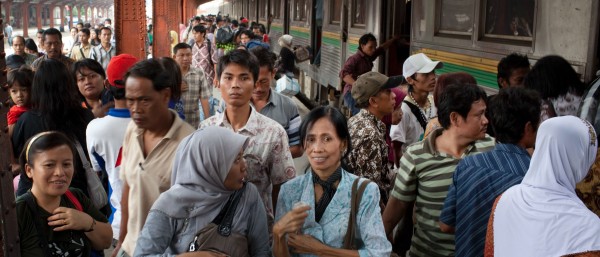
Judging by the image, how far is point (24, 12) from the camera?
40812 mm

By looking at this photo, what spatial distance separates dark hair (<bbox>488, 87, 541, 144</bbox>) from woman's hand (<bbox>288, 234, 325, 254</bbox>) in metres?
0.85

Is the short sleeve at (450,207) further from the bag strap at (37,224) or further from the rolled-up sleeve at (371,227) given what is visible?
the bag strap at (37,224)

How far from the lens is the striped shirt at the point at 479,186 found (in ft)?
8.77

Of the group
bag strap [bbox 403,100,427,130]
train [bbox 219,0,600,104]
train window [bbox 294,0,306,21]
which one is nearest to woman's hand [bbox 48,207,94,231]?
bag strap [bbox 403,100,427,130]

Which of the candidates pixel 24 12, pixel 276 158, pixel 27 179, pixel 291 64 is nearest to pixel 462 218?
pixel 276 158

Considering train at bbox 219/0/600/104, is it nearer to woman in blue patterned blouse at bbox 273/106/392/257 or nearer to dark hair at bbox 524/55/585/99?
dark hair at bbox 524/55/585/99

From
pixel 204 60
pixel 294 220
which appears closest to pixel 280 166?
pixel 294 220

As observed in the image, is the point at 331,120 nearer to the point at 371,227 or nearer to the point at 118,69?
the point at 371,227

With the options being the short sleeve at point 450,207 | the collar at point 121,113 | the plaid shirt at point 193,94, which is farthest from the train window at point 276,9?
the short sleeve at point 450,207

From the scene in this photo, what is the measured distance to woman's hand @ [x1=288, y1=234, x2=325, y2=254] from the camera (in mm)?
2467

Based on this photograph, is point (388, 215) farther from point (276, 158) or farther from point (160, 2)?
point (160, 2)

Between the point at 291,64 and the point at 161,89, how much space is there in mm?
5704

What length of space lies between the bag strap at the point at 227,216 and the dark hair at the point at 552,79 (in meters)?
2.09

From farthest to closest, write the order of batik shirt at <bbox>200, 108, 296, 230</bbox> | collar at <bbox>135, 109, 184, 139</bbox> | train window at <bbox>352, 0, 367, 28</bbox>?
train window at <bbox>352, 0, 367, 28</bbox>
batik shirt at <bbox>200, 108, 296, 230</bbox>
collar at <bbox>135, 109, 184, 139</bbox>
